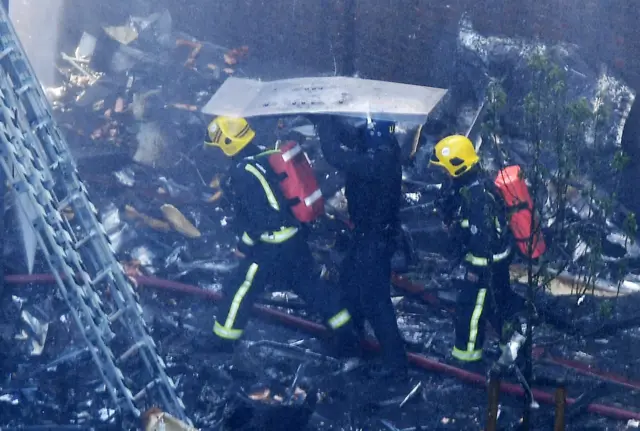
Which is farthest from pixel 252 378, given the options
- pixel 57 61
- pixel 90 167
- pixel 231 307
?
pixel 57 61

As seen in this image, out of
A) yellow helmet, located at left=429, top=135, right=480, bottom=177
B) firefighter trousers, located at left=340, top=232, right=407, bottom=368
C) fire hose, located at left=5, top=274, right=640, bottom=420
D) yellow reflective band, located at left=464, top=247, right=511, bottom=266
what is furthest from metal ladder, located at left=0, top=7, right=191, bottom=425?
yellow helmet, located at left=429, top=135, right=480, bottom=177

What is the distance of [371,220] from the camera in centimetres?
578

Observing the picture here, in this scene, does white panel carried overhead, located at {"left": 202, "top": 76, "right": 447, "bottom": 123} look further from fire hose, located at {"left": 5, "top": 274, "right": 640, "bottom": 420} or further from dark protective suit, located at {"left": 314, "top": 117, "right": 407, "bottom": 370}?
fire hose, located at {"left": 5, "top": 274, "right": 640, "bottom": 420}

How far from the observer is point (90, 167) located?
849 centimetres

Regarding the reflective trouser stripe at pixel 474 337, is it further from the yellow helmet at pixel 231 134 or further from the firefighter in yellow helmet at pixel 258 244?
the yellow helmet at pixel 231 134

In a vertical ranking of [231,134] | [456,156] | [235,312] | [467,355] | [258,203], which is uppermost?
[231,134]

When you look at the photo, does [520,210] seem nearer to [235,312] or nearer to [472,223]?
[472,223]

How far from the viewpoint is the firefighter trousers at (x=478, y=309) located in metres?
5.66

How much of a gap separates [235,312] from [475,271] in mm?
1995

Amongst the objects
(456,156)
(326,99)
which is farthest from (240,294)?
(456,156)

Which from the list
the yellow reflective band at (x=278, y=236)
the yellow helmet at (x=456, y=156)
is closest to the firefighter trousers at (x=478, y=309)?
the yellow helmet at (x=456, y=156)

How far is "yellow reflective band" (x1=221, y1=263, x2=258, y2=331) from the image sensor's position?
19.0 ft

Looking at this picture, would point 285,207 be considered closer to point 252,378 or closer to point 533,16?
point 252,378

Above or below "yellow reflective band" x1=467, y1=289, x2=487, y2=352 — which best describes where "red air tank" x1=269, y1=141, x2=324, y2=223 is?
above
